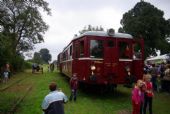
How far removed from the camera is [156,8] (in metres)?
57.5

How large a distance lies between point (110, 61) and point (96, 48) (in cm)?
98

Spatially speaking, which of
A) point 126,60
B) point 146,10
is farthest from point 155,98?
point 146,10

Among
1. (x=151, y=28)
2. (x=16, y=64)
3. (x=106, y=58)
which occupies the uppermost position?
(x=151, y=28)

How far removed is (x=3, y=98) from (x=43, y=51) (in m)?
146

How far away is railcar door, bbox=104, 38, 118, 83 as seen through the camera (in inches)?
725

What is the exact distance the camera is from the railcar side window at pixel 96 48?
18406 mm

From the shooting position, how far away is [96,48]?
1858cm

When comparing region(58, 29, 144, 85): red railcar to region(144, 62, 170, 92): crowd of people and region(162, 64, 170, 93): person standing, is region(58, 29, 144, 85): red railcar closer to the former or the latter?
region(162, 64, 170, 93): person standing

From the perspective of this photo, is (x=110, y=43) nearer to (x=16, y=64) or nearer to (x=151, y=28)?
(x=16, y=64)

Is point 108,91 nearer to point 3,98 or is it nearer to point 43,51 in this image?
point 3,98

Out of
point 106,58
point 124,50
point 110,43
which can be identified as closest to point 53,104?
point 106,58

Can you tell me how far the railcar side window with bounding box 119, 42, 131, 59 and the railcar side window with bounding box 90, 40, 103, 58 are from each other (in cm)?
116

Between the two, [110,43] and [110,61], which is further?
[110,43]

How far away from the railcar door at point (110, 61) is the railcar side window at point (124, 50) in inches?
17.3
